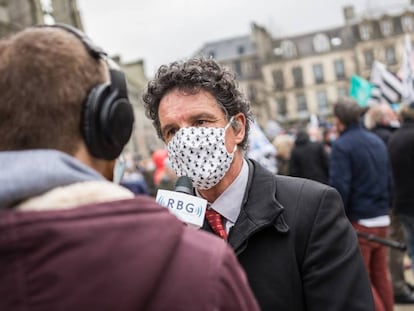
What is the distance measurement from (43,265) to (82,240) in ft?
0.27

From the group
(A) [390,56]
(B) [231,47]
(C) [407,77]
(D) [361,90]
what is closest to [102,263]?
(C) [407,77]

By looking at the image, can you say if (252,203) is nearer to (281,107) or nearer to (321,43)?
(281,107)

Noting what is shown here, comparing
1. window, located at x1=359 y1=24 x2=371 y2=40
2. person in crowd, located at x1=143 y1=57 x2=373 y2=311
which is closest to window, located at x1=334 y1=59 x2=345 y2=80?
window, located at x1=359 y1=24 x2=371 y2=40

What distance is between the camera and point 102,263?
3.41ft

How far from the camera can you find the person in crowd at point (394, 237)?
19.7ft

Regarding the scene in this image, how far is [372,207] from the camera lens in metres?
4.94

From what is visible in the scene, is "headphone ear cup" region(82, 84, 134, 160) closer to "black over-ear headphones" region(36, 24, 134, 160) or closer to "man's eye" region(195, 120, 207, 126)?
"black over-ear headphones" region(36, 24, 134, 160)

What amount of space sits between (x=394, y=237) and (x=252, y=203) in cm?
486

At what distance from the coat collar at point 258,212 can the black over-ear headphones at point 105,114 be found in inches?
33.0

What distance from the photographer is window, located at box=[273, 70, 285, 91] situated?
58281 mm

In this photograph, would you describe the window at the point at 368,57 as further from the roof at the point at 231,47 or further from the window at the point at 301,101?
the roof at the point at 231,47

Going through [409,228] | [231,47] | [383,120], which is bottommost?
[409,228]

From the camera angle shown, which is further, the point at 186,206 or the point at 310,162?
the point at 310,162

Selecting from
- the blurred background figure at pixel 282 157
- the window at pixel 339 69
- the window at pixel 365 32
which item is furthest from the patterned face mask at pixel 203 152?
the window at pixel 339 69
